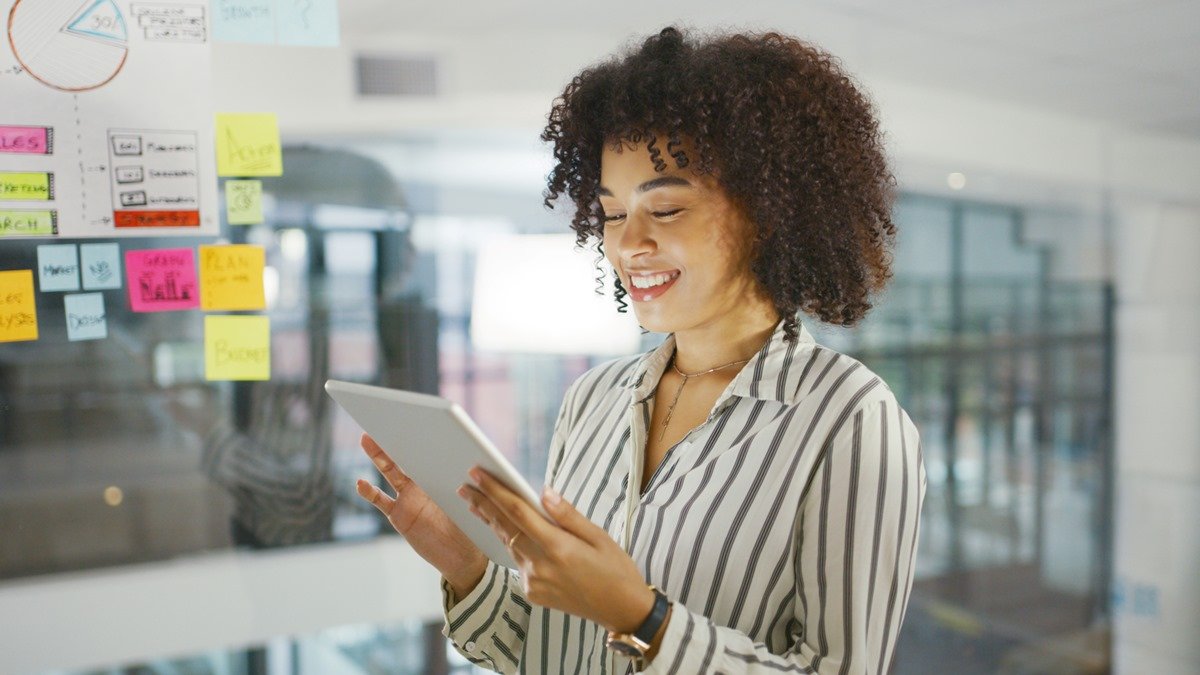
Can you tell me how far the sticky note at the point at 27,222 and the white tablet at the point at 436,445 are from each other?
0.76 m

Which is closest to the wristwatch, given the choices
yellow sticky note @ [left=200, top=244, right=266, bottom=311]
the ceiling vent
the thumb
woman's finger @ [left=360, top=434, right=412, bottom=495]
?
the thumb

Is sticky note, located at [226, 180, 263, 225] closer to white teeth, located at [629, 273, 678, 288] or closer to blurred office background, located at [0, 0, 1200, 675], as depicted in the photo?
blurred office background, located at [0, 0, 1200, 675]

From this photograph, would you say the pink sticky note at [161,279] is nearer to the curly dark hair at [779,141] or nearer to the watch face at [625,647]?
the curly dark hair at [779,141]

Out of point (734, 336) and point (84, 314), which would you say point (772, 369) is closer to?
point (734, 336)

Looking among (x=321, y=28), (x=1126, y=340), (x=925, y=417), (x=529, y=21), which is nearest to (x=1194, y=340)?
(x=1126, y=340)

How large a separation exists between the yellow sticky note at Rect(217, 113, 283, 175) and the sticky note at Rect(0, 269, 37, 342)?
372mm

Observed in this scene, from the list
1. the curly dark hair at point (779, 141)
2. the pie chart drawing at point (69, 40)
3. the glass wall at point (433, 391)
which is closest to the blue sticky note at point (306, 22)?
the pie chart drawing at point (69, 40)

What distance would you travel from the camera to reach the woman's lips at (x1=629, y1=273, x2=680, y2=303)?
4.33 ft

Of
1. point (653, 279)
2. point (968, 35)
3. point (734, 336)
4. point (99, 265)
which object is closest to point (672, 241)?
point (653, 279)

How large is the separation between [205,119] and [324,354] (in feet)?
3.02

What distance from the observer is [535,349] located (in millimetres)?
2867

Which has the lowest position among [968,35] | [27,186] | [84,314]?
[84,314]

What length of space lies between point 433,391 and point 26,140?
133cm

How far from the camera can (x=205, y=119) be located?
5.91ft
